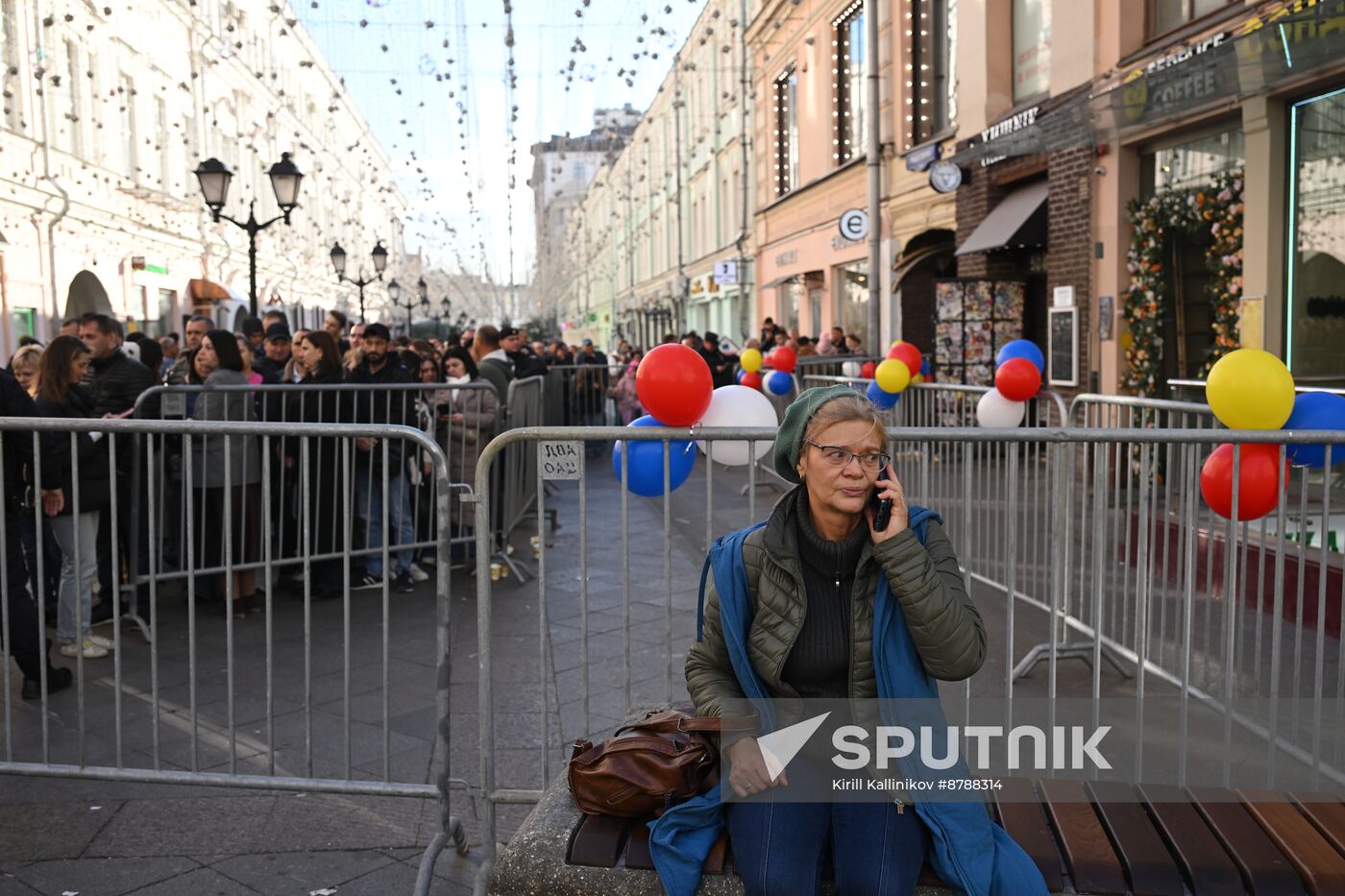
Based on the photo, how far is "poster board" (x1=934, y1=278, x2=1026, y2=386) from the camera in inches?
593

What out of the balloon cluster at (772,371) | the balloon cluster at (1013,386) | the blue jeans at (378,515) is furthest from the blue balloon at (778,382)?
the balloon cluster at (1013,386)

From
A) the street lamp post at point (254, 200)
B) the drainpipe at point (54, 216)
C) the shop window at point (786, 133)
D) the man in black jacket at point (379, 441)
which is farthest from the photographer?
the shop window at point (786, 133)

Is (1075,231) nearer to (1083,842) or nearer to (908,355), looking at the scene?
(908,355)

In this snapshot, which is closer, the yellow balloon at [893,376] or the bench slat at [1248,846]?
the bench slat at [1248,846]

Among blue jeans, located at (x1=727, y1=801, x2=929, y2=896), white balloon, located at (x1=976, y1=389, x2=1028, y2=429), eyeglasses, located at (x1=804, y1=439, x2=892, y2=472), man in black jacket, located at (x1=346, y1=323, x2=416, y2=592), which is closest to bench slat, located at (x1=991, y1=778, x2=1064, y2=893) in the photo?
blue jeans, located at (x1=727, y1=801, x2=929, y2=896)

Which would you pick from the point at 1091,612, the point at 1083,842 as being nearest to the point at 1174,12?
the point at 1091,612

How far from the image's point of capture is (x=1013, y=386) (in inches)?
260

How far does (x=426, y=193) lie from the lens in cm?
2356

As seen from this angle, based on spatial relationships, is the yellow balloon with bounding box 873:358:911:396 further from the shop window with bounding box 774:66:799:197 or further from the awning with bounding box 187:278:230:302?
the awning with bounding box 187:278:230:302

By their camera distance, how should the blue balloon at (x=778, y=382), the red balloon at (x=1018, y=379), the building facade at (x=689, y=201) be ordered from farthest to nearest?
the building facade at (x=689, y=201), the blue balloon at (x=778, y=382), the red balloon at (x=1018, y=379)

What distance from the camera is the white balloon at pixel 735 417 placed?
419 cm

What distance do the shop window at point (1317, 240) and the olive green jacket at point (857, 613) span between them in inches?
287

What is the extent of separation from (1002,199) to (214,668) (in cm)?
1234

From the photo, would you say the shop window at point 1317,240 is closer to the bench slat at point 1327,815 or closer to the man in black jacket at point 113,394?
the bench slat at point 1327,815
